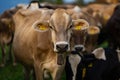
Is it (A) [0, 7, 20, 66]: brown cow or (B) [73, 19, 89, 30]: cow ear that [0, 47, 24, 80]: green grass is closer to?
(A) [0, 7, 20, 66]: brown cow

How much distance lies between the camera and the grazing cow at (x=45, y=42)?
727cm

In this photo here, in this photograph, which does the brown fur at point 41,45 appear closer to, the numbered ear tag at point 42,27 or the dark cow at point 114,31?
the numbered ear tag at point 42,27

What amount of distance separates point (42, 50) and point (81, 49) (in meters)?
1.15

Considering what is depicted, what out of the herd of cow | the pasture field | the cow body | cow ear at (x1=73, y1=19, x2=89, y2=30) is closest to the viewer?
the herd of cow

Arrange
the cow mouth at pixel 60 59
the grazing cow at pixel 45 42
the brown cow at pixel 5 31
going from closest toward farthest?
the grazing cow at pixel 45 42
the cow mouth at pixel 60 59
the brown cow at pixel 5 31

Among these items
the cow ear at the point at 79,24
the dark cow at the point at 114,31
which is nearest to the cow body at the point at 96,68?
the cow ear at the point at 79,24

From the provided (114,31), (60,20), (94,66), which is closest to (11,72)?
(114,31)

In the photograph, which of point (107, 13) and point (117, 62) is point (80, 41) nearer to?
point (117, 62)

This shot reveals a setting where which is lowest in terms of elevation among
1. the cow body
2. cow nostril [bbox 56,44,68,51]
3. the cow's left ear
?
the cow body

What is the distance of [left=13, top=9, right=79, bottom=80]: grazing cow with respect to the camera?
7266 mm

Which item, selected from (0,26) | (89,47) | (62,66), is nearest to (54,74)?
(62,66)

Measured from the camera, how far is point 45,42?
7848 millimetres

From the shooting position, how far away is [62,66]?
307 inches

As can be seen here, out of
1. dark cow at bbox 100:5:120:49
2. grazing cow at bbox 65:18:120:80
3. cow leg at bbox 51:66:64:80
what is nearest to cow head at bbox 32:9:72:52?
cow leg at bbox 51:66:64:80
